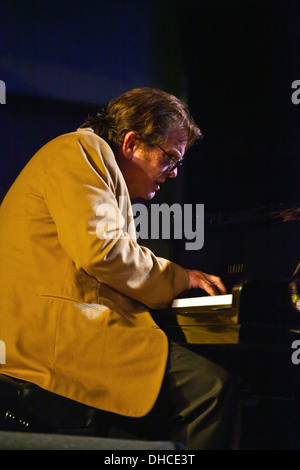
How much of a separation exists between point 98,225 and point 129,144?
60 cm

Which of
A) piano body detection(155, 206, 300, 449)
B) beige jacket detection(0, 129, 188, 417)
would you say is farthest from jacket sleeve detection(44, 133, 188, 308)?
piano body detection(155, 206, 300, 449)

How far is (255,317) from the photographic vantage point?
1.70m

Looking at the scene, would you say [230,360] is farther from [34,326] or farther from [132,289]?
[34,326]

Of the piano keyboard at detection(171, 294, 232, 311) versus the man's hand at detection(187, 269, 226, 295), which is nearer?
the piano keyboard at detection(171, 294, 232, 311)

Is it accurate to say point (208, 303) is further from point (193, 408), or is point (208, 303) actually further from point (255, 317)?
point (193, 408)

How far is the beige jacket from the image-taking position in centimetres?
175

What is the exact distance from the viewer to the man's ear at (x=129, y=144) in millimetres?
2270
